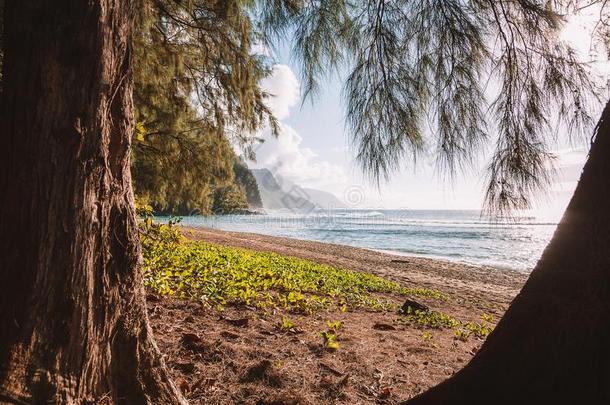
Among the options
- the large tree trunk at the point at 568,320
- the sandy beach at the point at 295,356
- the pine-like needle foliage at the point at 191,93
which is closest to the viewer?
the large tree trunk at the point at 568,320

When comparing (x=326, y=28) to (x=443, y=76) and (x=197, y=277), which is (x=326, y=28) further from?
(x=197, y=277)

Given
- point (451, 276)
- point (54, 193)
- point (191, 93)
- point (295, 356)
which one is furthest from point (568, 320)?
point (451, 276)

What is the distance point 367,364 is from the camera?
106 inches

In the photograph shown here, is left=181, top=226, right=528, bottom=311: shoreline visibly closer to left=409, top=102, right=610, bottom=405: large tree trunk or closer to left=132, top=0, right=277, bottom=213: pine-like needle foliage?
left=132, top=0, right=277, bottom=213: pine-like needle foliage

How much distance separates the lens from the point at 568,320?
1154 mm

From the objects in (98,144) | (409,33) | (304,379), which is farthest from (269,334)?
(409,33)

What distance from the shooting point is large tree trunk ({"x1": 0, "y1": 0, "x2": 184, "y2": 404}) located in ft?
4.06

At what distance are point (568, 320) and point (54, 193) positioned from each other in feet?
5.61

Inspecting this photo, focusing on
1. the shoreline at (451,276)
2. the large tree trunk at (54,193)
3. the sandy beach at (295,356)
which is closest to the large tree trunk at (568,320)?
the sandy beach at (295,356)

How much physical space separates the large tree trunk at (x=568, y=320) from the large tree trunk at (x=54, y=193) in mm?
1462

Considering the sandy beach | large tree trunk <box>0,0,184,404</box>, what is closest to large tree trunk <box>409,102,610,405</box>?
the sandy beach

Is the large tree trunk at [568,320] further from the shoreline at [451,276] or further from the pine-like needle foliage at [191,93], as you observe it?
the shoreline at [451,276]

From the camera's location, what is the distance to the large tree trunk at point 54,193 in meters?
1.24

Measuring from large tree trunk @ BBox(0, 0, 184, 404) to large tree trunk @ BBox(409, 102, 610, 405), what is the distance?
146 cm
